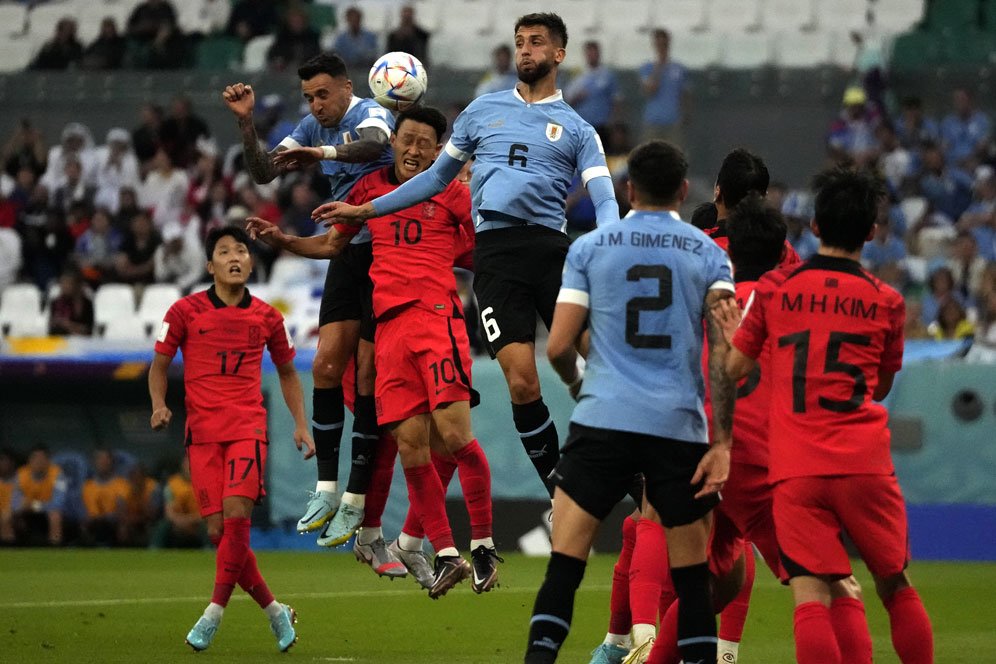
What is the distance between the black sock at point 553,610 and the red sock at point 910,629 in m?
1.33

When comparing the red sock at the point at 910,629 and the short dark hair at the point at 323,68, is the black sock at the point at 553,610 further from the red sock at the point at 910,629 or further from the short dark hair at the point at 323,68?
the short dark hair at the point at 323,68

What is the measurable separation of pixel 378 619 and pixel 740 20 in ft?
47.5

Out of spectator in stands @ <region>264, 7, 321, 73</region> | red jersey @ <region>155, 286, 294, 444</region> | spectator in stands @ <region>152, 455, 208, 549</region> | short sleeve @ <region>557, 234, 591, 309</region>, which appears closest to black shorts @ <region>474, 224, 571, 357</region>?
short sleeve @ <region>557, 234, 591, 309</region>

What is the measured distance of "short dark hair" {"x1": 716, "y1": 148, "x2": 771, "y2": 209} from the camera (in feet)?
27.2

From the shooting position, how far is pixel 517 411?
937cm

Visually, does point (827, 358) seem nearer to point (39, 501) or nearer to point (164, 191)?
point (39, 501)

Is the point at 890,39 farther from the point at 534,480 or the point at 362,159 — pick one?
the point at 362,159

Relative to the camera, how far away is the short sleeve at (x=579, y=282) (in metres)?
6.87

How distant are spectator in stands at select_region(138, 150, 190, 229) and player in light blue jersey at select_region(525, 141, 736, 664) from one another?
16375 millimetres

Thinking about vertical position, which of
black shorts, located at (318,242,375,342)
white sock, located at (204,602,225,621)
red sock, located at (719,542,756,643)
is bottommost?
white sock, located at (204,602,225,621)

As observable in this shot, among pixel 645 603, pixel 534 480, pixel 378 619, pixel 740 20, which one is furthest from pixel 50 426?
pixel 645 603

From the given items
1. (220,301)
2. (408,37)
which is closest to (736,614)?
(220,301)

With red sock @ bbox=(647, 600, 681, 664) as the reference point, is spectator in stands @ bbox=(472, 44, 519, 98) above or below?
above

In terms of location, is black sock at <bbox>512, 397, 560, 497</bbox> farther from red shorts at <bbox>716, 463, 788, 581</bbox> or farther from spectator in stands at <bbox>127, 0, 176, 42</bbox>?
spectator in stands at <bbox>127, 0, 176, 42</bbox>
